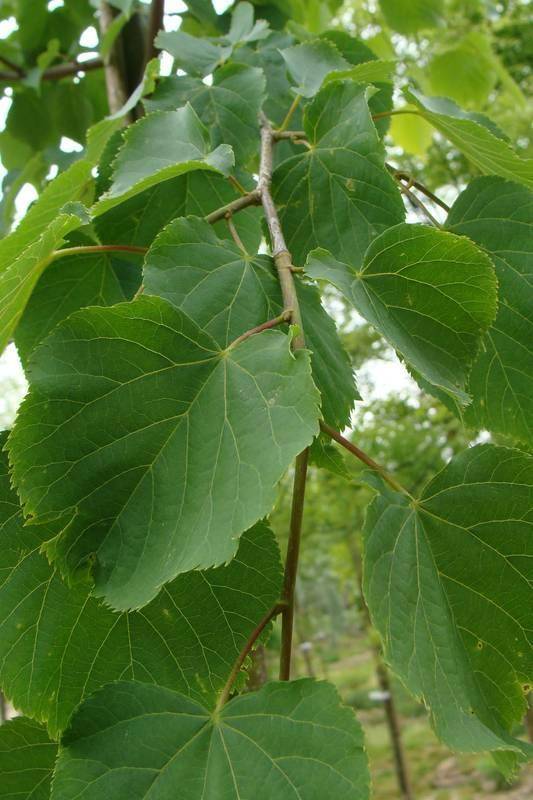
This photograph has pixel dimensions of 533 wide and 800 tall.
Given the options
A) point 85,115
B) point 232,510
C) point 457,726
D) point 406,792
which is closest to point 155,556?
point 232,510

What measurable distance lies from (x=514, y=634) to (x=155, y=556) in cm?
25

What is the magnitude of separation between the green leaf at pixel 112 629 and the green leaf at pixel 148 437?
53 mm

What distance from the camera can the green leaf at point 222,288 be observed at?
563mm

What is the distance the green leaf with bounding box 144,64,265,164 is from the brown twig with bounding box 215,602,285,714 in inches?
19.2

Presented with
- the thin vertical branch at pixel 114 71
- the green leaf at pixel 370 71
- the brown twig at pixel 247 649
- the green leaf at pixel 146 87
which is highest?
the thin vertical branch at pixel 114 71

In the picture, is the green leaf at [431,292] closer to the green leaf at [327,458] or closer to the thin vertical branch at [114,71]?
the green leaf at [327,458]

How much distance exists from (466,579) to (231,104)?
0.55 metres

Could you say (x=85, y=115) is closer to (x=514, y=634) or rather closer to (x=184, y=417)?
(x=184, y=417)

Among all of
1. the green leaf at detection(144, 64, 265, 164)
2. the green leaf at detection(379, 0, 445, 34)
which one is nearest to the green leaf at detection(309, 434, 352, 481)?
the green leaf at detection(144, 64, 265, 164)

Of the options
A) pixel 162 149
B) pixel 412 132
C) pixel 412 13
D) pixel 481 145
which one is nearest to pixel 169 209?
pixel 162 149

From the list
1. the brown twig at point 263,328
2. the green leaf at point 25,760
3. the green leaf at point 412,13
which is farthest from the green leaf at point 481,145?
the green leaf at point 412,13

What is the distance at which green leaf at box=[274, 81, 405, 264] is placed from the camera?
2.18 feet

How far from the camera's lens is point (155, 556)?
445 mm

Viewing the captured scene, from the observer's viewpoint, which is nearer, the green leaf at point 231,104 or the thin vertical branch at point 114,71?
the green leaf at point 231,104
